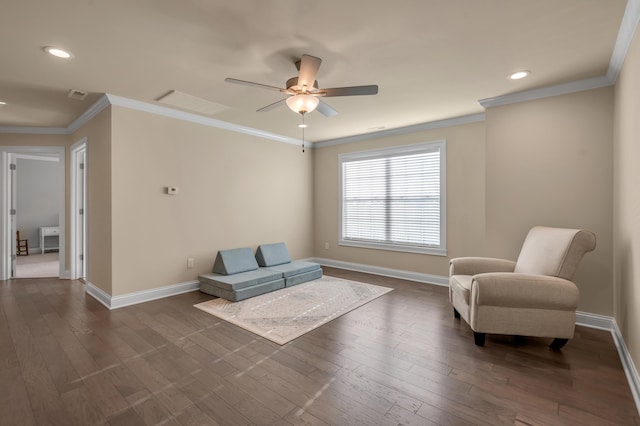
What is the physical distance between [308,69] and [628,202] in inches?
109

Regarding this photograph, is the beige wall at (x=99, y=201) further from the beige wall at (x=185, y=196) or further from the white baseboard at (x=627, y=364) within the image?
the white baseboard at (x=627, y=364)

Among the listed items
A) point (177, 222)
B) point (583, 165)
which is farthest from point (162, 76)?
point (583, 165)

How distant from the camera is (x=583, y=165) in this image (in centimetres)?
320

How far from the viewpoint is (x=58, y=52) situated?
257 centimetres

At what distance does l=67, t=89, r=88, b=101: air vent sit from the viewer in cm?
346

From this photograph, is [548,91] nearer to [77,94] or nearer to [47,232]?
[77,94]

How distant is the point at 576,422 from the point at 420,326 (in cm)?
148

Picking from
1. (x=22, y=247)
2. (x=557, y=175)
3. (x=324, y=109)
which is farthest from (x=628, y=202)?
(x=22, y=247)

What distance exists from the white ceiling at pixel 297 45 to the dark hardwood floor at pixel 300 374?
2556 millimetres

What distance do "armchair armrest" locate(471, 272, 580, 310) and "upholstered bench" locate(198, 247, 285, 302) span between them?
2707 mm

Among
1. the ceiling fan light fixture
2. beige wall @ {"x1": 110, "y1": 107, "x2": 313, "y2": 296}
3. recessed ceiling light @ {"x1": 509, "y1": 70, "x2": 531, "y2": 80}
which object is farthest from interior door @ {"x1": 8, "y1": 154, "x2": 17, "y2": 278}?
recessed ceiling light @ {"x1": 509, "y1": 70, "x2": 531, "y2": 80}

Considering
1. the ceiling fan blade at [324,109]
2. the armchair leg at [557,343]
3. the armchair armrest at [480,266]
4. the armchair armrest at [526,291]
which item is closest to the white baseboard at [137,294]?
the ceiling fan blade at [324,109]

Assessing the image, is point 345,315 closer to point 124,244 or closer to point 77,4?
point 124,244

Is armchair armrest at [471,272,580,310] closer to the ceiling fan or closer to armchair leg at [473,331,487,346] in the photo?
armchair leg at [473,331,487,346]
